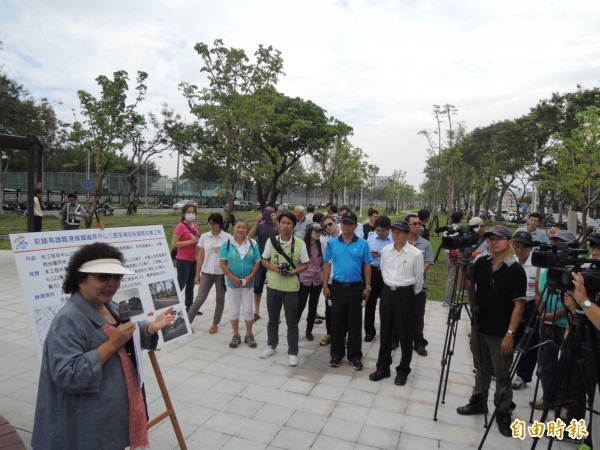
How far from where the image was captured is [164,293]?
2863 mm

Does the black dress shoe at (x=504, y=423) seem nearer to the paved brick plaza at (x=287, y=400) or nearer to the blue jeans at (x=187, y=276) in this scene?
the paved brick plaza at (x=287, y=400)

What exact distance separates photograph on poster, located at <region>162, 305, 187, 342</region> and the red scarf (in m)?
0.84

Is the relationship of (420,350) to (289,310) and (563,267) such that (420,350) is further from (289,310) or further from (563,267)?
(563,267)

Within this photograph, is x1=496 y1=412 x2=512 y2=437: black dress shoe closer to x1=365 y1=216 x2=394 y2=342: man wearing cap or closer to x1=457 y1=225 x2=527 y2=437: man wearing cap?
x1=457 y1=225 x2=527 y2=437: man wearing cap

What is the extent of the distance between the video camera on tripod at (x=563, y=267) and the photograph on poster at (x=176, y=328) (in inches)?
93.7

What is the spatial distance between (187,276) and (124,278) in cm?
309

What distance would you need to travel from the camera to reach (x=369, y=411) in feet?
11.3

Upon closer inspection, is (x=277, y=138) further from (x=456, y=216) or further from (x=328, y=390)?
(x=328, y=390)

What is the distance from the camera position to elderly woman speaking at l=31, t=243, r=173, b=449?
166 centimetres

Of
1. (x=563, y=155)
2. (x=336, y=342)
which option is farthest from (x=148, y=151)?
(x=336, y=342)

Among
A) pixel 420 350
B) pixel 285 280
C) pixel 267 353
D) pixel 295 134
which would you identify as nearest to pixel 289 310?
pixel 285 280

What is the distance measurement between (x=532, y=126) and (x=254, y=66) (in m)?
20.2

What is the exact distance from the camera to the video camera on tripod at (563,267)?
7.00ft

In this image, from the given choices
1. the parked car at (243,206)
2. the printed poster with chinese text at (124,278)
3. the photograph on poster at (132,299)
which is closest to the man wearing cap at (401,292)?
the printed poster with chinese text at (124,278)
